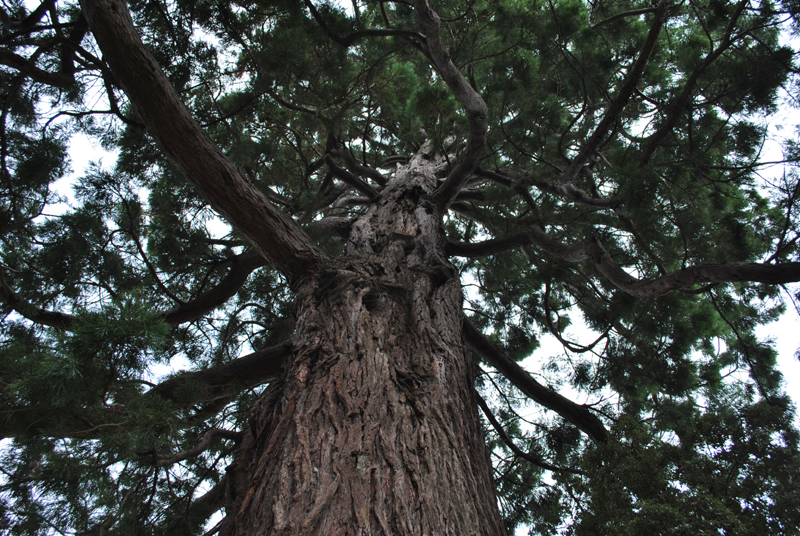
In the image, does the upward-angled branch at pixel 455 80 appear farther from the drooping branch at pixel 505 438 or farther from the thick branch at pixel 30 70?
the thick branch at pixel 30 70

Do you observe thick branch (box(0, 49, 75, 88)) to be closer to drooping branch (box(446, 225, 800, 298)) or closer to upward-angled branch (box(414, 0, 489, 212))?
upward-angled branch (box(414, 0, 489, 212))

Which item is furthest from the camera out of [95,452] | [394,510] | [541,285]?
[541,285]

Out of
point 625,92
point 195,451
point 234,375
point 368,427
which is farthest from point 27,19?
point 625,92

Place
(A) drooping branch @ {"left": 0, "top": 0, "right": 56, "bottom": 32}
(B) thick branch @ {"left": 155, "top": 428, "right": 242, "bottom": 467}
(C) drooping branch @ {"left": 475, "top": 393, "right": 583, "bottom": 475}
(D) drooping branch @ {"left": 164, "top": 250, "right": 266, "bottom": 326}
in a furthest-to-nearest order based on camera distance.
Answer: (D) drooping branch @ {"left": 164, "top": 250, "right": 266, "bottom": 326} < (C) drooping branch @ {"left": 475, "top": 393, "right": 583, "bottom": 475} < (A) drooping branch @ {"left": 0, "top": 0, "right": 56, "bottom": 32} < (B) thick branch @ {"left": 155, "top": 428, "right": 242, "bottom": 467}

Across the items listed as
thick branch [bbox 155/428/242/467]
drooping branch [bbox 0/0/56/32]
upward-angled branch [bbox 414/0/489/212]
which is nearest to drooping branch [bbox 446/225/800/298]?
upward-angled branch [bbox 414/0/489/212]

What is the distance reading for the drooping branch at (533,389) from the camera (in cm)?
275

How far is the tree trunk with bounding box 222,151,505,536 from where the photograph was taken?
1116mm

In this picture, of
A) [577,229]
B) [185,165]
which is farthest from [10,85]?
[577,229]

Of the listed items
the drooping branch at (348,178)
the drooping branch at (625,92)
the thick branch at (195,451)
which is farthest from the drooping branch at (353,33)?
the thick branch at (195,451)

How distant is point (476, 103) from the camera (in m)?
2.74

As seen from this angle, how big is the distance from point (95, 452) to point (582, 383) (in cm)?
381

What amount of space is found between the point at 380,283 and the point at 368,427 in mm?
988

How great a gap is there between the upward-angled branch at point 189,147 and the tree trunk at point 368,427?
253mm

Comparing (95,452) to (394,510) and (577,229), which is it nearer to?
(394,510)
